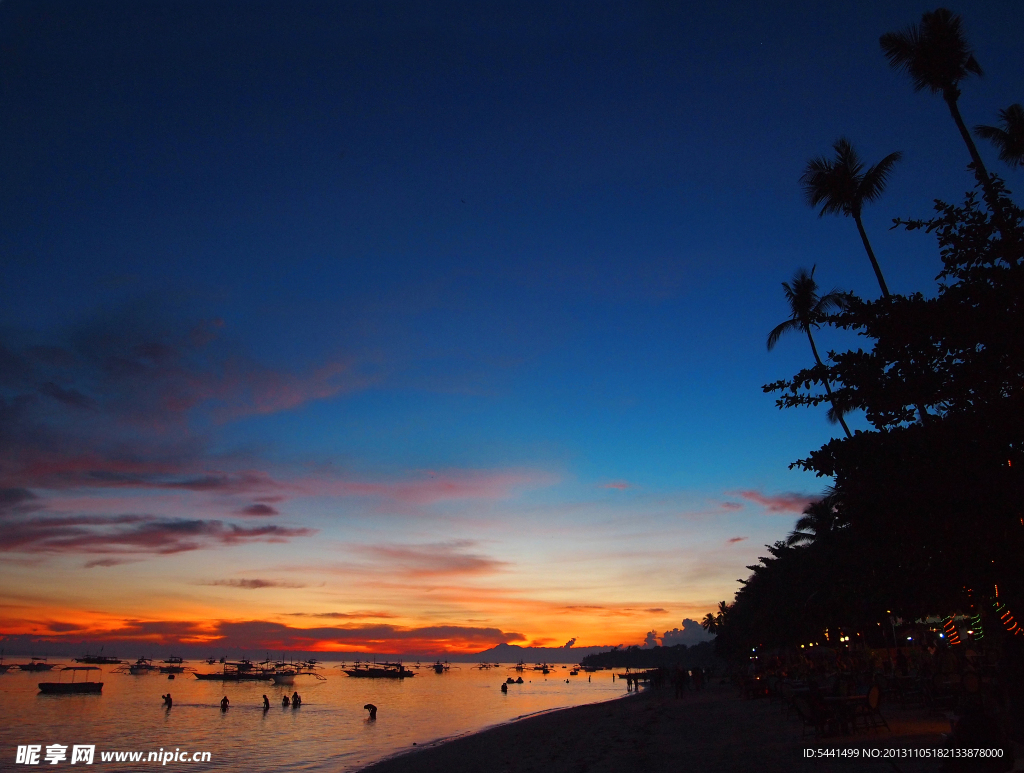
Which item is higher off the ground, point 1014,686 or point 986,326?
point 986,326

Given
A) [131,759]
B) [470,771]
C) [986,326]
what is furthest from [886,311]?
[131,759]

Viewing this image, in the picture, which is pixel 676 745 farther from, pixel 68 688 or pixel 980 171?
pixel 68 688

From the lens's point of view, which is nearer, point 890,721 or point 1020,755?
point 1020,755

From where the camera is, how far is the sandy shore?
1394 centimetres

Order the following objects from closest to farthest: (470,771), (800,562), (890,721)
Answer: (890,721) → (470,771) → (800,562)

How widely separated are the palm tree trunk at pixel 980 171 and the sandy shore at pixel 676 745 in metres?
9.29

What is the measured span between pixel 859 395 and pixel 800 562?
39.3m

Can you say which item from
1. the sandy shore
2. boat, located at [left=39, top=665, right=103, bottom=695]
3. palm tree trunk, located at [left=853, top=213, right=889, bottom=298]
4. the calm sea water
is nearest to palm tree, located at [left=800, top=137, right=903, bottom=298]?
palm tree trunk, located at [left=853, top=213, right=889, bottom=298]


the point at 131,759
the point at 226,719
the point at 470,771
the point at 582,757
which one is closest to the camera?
the point at 582,757

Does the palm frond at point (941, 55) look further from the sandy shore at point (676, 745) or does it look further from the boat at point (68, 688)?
the boat at point (68, 688)

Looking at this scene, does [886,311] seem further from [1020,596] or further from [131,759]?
[131,759]

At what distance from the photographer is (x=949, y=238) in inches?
453

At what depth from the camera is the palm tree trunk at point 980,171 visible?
10961 mm

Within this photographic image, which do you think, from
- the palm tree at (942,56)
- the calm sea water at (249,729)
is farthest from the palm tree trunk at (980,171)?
the calm sea water at (249,729)
